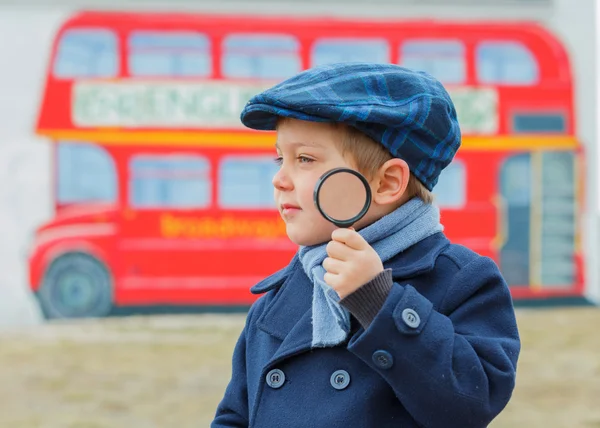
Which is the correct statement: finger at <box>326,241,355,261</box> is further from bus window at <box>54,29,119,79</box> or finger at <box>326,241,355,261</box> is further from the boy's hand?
bus window at <box>54,29,119,79</box>

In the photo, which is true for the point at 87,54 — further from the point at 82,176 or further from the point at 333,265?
the point at 333,265

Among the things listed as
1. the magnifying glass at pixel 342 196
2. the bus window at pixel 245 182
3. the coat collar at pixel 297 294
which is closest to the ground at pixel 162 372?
the bus window at pixel 245 182

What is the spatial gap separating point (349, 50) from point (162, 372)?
4.10m

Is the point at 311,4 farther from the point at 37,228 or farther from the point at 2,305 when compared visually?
the point at 2,305

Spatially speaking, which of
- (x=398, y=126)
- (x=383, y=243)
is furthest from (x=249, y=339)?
(x=398, y=126)

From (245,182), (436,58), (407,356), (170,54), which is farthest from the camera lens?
(436,58)

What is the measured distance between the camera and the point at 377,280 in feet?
3.67

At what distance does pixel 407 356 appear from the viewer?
110 centimetres

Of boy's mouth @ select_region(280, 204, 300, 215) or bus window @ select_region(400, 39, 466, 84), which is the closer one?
boy's mouth @ select_region(280, 204, 300, 215)

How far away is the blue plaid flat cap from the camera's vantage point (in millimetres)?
1178

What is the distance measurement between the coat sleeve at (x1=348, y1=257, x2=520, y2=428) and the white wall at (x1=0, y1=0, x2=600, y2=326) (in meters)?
7.60

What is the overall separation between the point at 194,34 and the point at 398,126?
7464mm

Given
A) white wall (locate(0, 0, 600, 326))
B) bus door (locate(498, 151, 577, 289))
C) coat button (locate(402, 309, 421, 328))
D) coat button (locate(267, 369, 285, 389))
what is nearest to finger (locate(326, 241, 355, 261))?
coat button (locate(402, 309, 421, 328))

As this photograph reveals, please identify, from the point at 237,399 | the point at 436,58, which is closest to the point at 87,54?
the point at 436,58
